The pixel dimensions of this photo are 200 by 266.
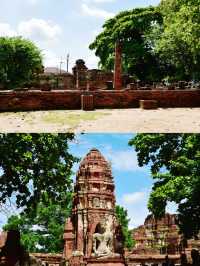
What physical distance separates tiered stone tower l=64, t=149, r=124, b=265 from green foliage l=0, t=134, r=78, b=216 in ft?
27.1

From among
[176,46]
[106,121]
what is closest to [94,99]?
[106,121]

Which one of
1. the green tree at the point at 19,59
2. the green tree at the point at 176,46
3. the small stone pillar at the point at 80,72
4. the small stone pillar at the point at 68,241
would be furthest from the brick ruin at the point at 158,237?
the green tree at the point at 19,59

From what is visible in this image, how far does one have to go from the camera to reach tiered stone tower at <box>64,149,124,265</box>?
23.2 meters

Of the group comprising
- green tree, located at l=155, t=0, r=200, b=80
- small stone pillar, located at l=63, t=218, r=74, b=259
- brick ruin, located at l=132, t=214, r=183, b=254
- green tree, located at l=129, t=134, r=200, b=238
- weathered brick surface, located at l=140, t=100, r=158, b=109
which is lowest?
brick ruin, located at l=132, t=214, r=183, b=254

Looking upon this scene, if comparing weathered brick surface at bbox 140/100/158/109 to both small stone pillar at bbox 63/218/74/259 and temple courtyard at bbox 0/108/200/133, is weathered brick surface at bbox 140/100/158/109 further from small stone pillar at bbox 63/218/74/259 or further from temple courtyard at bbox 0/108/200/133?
small stone pillar at bbox 63/218/74/259

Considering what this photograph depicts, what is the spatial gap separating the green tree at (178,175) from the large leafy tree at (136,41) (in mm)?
21711

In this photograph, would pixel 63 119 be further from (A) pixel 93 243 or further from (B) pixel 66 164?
(A) pixel 93 243

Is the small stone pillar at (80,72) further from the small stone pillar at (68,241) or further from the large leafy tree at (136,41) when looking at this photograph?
the small stone pillar at (68,241)

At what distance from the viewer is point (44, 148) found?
547 inches

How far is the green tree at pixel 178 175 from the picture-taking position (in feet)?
51.0

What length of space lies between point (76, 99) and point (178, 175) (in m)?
6.00

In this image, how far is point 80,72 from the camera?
4838 cm

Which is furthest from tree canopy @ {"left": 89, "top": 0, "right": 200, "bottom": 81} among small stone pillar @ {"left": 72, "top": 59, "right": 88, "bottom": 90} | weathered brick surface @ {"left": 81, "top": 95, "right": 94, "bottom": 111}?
weathered brick surface @ {"left": 81, "top": 95, "right": 94, "bottom": 111}

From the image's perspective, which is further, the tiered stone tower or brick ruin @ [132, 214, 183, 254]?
brick ruin @ [132, 214, 183, 254]
